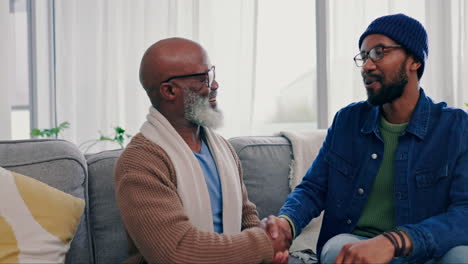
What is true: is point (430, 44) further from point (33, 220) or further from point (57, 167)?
point (33, 220)

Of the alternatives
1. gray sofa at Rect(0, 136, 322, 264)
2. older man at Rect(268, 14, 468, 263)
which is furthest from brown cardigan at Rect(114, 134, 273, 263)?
gray sofa at Rect(0, 136, 322, 264)

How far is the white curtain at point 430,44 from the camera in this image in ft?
10.9

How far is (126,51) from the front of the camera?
3.64 m

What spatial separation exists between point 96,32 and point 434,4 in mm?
2287

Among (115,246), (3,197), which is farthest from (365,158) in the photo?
(3,197)

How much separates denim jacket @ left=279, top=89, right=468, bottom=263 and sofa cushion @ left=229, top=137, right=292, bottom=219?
0.34 m

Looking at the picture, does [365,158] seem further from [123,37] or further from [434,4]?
[123,37]

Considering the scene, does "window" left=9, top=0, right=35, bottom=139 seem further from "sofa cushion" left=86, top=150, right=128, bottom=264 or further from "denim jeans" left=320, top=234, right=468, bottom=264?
"denim jeans" left=320, top=234, right=468, bottom=264

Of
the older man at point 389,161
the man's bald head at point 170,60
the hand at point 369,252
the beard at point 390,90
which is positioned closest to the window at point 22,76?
the man's bald head at point 170,60

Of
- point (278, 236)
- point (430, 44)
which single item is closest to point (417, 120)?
point (278, 236)

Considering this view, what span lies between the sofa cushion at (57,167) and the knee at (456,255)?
1.22 m

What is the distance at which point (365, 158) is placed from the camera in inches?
72.1

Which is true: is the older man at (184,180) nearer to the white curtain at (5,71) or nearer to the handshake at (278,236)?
the handshake at (278,236)

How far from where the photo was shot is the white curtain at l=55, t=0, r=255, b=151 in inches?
137
